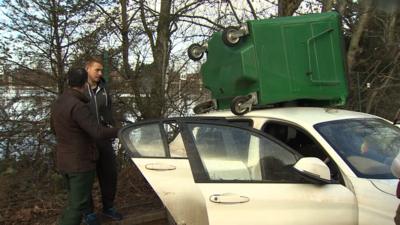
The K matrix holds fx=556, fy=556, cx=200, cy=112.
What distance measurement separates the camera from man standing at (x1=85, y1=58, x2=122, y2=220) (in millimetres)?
5669

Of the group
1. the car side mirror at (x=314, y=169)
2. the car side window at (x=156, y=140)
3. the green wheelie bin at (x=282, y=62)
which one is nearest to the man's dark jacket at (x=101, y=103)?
the green wheelie bin at (x=282, y=62)

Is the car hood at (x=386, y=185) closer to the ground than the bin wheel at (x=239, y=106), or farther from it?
closer to the ground

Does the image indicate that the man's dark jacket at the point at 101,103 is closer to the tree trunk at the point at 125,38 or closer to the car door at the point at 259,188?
the car door at the point at 259,188

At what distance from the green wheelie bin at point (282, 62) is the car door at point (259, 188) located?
2.47ft

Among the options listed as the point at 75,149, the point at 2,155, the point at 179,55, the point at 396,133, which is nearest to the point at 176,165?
the point at 75,149

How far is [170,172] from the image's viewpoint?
165 inches

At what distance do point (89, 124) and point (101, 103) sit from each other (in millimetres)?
921

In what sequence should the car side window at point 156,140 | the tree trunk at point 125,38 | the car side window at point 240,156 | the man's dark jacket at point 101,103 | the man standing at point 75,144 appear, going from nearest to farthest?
1. the car side window at point 240,156
2. the car side window at point 156,140
3. the man standing at point 75,144
4. the man's dark jacket at point 101,103
5. the tree trunk at point 125,38

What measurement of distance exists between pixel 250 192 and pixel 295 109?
1191mm

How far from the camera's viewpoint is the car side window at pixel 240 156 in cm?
401

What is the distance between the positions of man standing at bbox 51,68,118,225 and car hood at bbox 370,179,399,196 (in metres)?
2.35

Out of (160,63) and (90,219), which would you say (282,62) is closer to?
(90,219)

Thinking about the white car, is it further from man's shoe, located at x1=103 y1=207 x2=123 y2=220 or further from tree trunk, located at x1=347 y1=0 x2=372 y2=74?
tree trunk, located at x1=347 y1=0 x2=372 y2=74

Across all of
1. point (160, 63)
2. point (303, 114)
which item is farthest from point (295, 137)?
point (160, 63)
